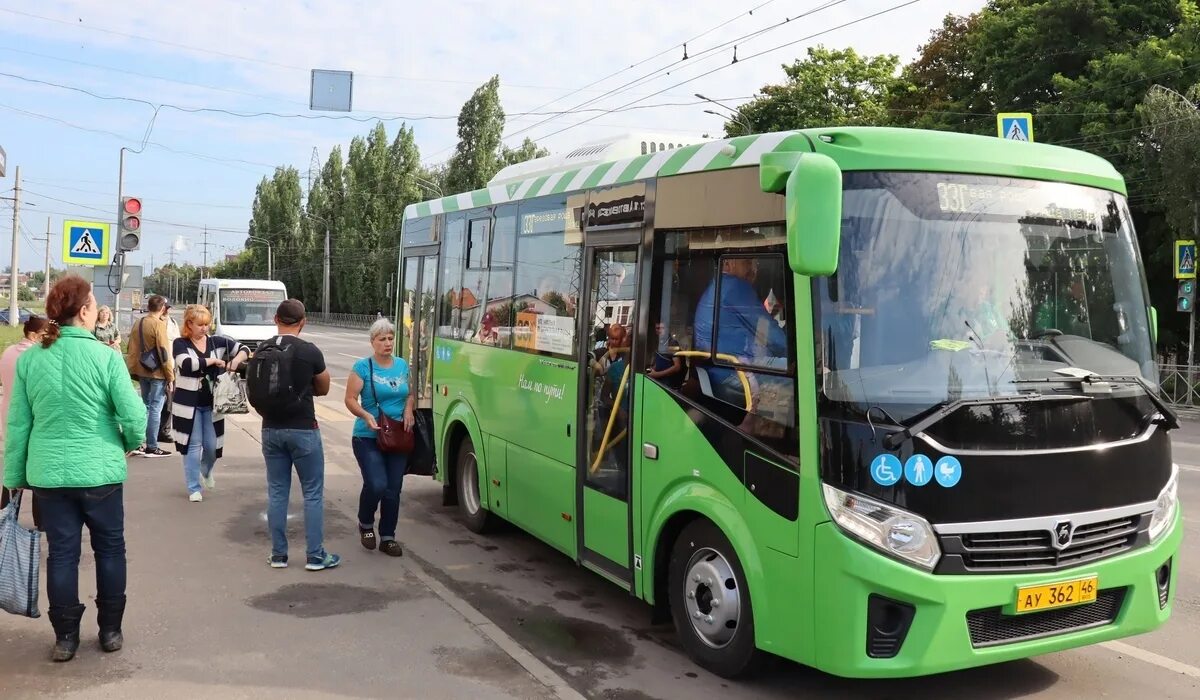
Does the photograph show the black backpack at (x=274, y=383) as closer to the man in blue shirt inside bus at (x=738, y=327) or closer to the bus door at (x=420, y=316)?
the bus door at (x=420, y=316)

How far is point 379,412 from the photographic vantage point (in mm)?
7305

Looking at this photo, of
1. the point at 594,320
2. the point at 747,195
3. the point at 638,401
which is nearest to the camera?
the point at 747,195

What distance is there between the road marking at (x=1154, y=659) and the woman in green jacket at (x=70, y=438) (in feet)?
16.5

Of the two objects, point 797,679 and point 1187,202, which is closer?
point 797,679

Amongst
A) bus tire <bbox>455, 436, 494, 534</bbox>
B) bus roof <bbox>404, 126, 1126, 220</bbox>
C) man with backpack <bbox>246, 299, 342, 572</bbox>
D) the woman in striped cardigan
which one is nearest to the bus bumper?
bus roof <bbox>404, 126, 1126, 220</bbox>

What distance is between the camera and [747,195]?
15.8 feet

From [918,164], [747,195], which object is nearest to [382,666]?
[747,195]

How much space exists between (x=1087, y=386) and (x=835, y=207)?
4.82 ft

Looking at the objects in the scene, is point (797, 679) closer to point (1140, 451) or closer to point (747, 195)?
point (1140, 451)

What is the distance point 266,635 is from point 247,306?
27091 millimetres

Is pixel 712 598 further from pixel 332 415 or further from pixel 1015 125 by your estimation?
pixel 332 415

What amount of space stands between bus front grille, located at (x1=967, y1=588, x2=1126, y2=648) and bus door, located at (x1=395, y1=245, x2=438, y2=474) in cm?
568

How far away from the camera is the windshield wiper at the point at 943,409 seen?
162 inches

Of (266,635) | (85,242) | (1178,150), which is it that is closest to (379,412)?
(266,635)
